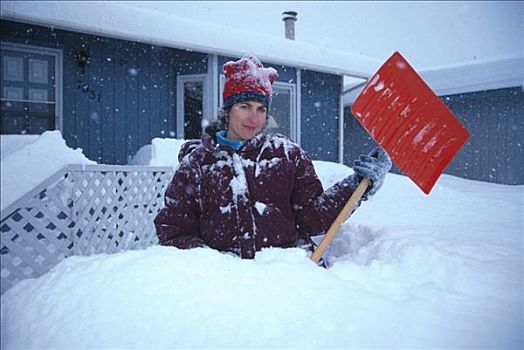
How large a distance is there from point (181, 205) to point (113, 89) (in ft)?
13.7

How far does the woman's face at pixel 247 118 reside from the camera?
70.3 inches

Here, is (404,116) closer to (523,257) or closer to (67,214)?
(523,257)

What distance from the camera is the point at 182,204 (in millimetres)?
1812

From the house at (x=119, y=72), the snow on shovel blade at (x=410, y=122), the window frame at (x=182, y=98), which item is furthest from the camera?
the window frame at (x=182, y=98)

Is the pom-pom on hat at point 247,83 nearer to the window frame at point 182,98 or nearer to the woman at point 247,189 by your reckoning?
the woman at point 247,189

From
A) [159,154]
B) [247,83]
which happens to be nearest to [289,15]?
[159,154]

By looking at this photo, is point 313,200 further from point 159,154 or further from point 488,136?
point 488,136

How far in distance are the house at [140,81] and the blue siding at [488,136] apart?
0.7 inches

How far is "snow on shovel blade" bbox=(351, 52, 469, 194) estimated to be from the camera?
1.59 m

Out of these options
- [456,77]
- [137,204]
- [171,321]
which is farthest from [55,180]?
[456,77]

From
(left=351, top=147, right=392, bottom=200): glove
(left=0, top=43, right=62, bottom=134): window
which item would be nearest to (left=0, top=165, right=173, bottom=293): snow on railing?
(left=0, top=43, right=62, bottom=134): window

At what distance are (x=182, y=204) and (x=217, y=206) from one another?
0.17m

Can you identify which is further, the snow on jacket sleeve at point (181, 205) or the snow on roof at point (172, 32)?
the snow on roof at point (172, 32)

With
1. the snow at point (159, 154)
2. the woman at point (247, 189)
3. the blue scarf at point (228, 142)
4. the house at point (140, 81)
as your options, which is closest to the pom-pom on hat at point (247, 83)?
the woman at point (247, 189)
